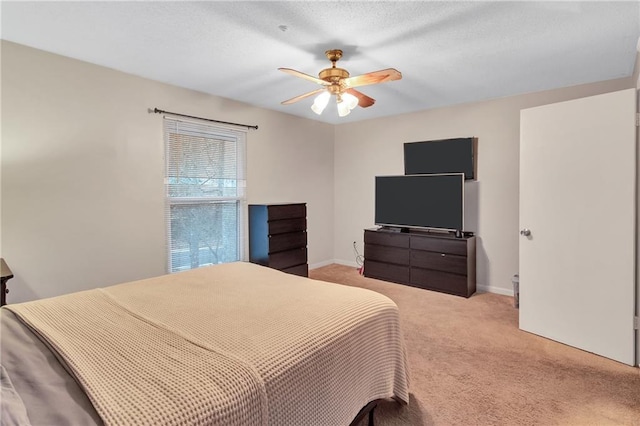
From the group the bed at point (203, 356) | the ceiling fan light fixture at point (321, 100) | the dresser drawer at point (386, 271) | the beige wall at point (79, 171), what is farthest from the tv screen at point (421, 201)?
the bed at point (203, 356)

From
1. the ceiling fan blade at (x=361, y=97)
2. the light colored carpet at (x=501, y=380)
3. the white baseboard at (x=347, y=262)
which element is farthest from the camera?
the white baseboard at (x=347, y=262)

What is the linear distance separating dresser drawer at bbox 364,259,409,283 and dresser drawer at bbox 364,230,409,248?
28 cm

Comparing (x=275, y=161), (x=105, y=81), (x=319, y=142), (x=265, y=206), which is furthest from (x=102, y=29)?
(x=319, y=142)

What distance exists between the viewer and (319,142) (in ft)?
17.1

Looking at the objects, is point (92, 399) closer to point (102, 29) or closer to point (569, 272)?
point (102, 29)

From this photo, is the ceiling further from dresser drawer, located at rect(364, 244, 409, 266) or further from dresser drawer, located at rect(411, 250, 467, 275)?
dresser drawer, located at rect(364, 244, 409, 266)

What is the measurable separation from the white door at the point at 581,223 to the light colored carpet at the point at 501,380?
0.76 ft

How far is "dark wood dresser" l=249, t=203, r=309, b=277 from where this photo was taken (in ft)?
13.0

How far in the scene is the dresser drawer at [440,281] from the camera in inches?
150

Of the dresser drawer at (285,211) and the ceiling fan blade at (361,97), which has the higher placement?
the ceiling fan blade at (361,97)

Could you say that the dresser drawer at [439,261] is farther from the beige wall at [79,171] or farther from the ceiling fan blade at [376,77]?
the beige wall at [79,171]

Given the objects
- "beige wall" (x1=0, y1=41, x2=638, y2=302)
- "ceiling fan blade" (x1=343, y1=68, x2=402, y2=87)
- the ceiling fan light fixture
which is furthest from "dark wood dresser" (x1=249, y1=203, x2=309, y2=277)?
"ceiling fan blade" (x1=343, y1=68, x2=402, y2=87)

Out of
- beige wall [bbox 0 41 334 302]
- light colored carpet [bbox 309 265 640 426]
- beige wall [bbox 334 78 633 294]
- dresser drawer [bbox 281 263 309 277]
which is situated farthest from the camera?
dresser drawer [bbox 281 263 309 277]

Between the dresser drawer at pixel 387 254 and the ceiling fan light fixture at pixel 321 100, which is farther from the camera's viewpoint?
the dresser drawer at pixel 387 254
